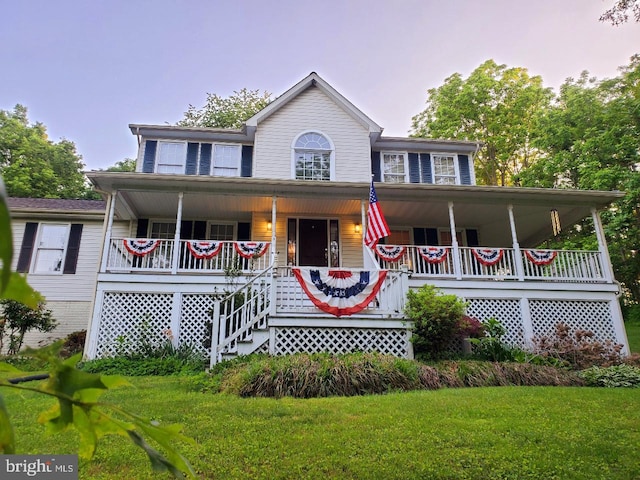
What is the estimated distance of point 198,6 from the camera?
9367 mm

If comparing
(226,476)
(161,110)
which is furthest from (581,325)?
(161,110)

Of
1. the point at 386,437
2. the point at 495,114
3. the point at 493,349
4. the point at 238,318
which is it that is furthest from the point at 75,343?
the point at 495,114

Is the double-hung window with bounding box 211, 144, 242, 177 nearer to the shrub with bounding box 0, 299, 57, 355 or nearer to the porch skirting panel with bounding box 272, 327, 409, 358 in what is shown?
the shrub with bounding box 0, 299, 57, 355

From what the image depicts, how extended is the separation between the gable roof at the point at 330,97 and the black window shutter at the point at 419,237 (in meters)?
3.50

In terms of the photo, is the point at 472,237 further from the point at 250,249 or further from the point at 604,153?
the point at 604,153

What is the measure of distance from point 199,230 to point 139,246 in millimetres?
2864

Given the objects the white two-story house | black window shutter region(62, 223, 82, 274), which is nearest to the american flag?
the white two-story house

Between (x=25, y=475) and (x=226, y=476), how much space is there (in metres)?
2.44

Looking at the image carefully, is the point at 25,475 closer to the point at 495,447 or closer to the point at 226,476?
the point at 226,476

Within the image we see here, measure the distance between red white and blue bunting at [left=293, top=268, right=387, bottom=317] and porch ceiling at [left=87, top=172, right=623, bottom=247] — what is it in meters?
3.17

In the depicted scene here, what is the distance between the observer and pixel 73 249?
13086mm

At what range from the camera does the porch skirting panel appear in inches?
327

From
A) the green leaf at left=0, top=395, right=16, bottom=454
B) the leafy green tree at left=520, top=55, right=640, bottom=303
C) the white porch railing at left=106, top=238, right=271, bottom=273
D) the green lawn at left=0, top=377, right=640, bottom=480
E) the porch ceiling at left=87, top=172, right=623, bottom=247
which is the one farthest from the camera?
the leafy green tree at left=520, top=55, right=640, bottom=303

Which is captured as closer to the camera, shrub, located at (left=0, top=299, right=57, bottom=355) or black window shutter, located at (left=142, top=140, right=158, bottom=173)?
shrub, located at (left=0, top=299, right=57, bottom=355)
